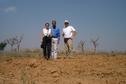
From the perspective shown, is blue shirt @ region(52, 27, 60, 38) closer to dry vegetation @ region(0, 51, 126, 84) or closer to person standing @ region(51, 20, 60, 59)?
person standing @ region(51, 20, 60, 59)

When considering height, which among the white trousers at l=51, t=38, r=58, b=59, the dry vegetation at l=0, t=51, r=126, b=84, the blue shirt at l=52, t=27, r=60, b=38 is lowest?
the dry vegetation at l=0, t=51, r=126, b=84

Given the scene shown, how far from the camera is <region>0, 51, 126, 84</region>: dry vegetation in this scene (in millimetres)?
9477

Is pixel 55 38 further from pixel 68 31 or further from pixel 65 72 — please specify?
pixel 65 72

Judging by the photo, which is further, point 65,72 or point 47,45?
point 47,45

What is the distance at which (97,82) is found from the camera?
9.29 metres

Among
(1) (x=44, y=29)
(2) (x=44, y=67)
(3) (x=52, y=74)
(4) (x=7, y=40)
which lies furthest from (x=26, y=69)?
(4) (x=7, y=40)

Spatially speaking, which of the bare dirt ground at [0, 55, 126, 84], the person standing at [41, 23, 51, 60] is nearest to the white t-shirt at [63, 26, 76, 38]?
the person standing at [41, 23, 51, 60]

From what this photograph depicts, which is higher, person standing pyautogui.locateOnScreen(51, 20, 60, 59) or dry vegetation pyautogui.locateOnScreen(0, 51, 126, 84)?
person standing pyautogui.locateOnScreen(51, 20, 60, 59)

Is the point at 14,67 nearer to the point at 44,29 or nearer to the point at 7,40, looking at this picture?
the point at 44,29

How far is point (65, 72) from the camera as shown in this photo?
11.1 meters

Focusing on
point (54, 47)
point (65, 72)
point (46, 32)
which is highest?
point (46, 32)

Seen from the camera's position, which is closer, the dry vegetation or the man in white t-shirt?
the dry vegetation

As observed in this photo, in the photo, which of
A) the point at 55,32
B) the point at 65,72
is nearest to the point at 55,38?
the point at 55,32

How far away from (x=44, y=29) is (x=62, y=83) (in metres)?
4.88
